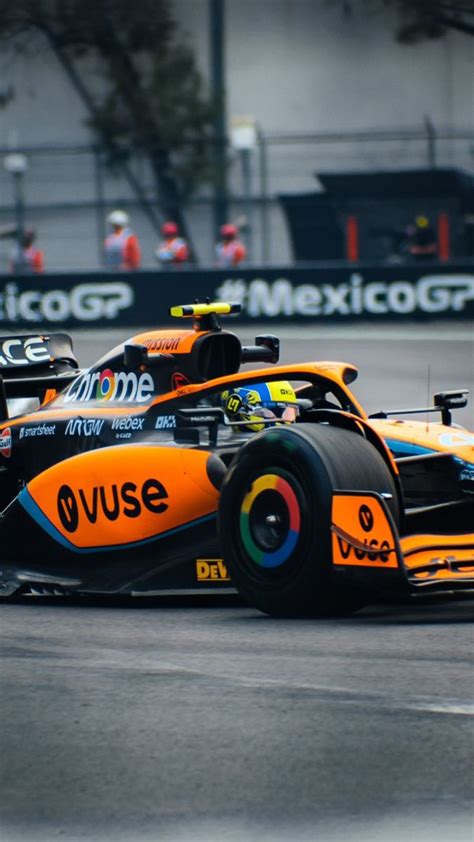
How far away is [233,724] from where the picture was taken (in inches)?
211

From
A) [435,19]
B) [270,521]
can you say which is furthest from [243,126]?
[270,521]

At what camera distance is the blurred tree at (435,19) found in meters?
34.8

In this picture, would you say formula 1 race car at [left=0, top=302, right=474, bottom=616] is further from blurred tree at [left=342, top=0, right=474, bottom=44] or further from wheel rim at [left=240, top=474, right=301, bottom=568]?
blurred tree at [left=342, top=0, right=474, bottom=44]

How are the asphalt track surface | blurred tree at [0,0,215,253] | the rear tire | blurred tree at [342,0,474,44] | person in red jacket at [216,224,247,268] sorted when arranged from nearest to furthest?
the asphalt track surface → the rear tire → person in red jacket at [216,224,247,268] → blurred tree at [0,0,215,253] → blurred tree at [342,0,474,44]

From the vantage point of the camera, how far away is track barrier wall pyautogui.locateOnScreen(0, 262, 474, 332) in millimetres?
22695

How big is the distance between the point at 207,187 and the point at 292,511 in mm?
25212

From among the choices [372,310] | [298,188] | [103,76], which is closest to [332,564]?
[372,310]

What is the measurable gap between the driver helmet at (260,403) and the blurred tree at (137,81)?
22553 mm

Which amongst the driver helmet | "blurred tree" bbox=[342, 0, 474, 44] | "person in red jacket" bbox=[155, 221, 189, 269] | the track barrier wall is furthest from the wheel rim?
"blurred tree" bbox=[342, 0, 474, 44]

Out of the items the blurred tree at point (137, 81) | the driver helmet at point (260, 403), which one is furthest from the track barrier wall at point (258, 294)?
the driver helmet at point (260, 403)

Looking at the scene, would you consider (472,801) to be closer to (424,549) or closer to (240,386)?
(424,549)

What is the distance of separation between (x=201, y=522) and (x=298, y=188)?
23163 millimetres

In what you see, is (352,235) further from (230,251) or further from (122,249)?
(122,249)

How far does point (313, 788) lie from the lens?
4723 millimetres
